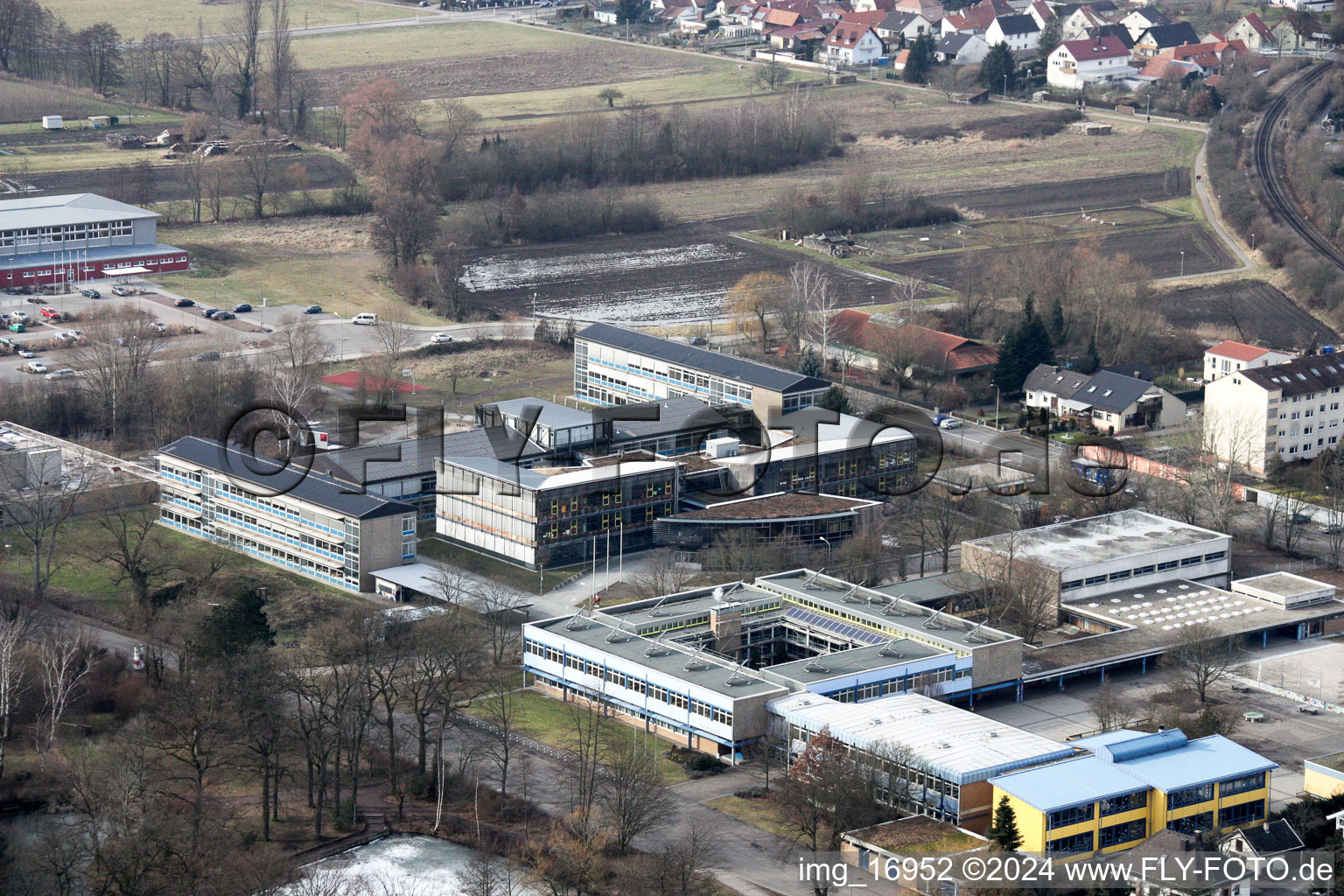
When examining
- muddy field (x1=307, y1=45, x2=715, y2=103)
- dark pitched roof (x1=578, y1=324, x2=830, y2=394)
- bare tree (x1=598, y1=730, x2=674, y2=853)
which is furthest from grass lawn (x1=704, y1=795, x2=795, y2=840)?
muddy field (x1=307, y1=45, x2=715, y2=103)

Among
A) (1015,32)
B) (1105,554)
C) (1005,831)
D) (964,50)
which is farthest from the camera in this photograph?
(1015,32)

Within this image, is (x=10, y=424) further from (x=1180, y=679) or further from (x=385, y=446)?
(x=1180, y=679)

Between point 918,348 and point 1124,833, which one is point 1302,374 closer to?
point 918,348

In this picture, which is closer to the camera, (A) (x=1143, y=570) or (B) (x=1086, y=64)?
(A) (x=1143, y=570)

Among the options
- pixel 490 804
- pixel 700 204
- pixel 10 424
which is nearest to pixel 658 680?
pixel 490 804

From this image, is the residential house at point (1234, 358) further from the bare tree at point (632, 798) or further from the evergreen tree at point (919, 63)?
the evergreen tree at point (919, 63)

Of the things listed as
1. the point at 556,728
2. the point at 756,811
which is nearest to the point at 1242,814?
the point at 756,811

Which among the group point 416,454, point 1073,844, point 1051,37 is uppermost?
point 1051,37
